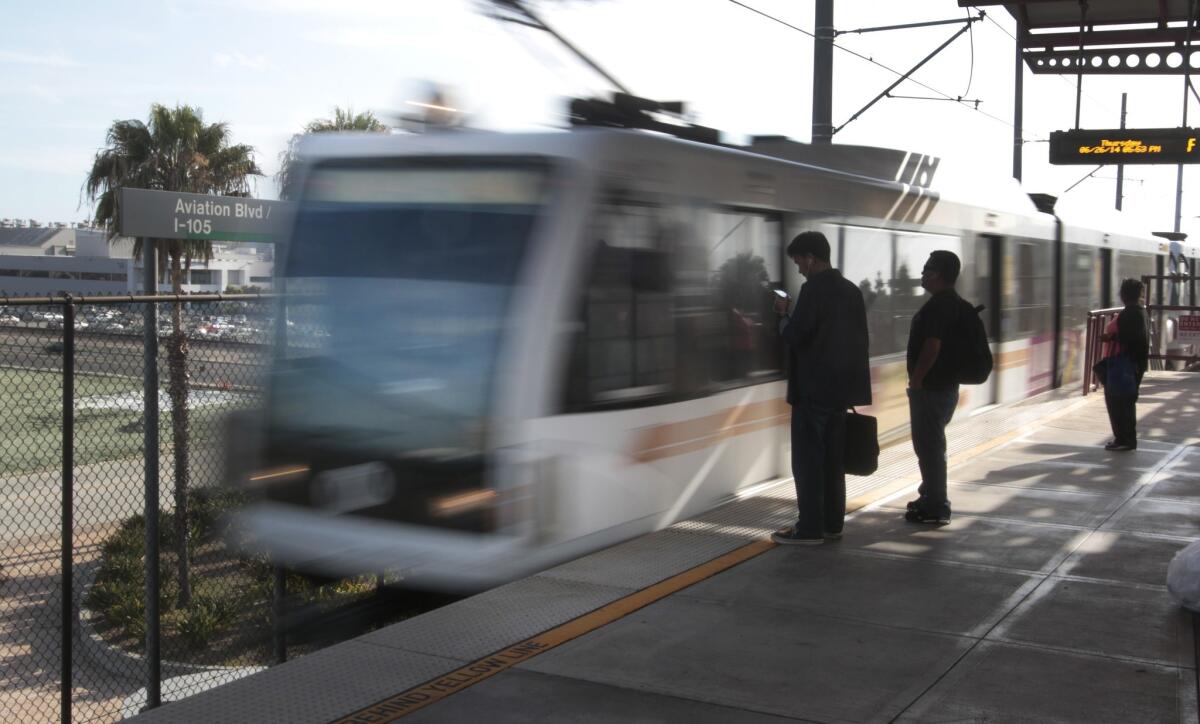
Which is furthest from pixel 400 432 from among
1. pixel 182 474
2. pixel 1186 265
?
pixel 1186 265

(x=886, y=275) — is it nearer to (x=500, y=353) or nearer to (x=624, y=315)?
(x=624, y=315)

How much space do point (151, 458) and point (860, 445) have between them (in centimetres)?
391

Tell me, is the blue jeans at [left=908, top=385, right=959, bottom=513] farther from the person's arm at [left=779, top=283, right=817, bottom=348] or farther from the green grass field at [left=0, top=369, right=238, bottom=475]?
the green grass field at [left=0, top=369, right=238, bottom=475]

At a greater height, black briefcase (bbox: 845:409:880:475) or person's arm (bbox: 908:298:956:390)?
person's arm (bbox: 908:298:956:390)

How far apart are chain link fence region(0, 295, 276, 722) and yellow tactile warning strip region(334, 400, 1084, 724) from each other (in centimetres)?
238

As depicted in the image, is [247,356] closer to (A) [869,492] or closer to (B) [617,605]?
(B) [617,605]

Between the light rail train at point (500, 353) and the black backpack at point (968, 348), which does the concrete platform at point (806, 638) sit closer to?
the light rail train at point (500, 353)

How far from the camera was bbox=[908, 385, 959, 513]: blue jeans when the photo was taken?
7.36m

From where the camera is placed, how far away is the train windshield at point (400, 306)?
20.4 ft

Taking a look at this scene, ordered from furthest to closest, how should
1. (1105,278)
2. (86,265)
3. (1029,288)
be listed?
(86,265) → (1105,278) → (1029,288)

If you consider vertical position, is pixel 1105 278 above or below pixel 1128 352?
above

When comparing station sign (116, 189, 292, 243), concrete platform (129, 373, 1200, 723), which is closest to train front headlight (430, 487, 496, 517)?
concrete platform (129, 373, 1200, 723)

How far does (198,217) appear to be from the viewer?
6.79 metres

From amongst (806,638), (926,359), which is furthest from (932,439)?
(806,638)
